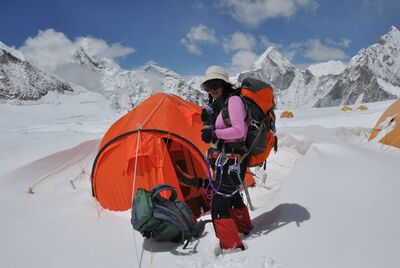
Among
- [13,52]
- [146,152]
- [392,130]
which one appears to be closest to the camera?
[146,152]

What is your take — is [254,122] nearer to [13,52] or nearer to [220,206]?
[220,206]

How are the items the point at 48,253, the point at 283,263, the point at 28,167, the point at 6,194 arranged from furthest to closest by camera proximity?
1. the point at 28,167
2. the point at 6,194
3. the point at 48,253
4. the point at 283,263

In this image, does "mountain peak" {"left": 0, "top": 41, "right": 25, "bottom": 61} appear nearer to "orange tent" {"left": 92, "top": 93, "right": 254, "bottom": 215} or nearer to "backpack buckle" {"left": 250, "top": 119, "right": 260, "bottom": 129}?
"orange tent" {"left": 92, "top": 93, "right": 254, "bottom": 215}

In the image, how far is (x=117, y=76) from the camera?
178875mm

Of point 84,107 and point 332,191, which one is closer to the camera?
point 332,191

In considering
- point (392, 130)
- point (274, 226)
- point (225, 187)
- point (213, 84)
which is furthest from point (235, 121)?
point (392, 130)

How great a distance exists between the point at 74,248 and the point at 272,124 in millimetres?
2645

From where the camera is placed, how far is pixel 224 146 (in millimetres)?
3752

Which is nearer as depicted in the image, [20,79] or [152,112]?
[152,112]

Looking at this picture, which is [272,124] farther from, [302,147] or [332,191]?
[302,147]

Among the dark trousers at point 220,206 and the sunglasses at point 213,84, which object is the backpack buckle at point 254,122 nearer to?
the sunglasses at point 213,84

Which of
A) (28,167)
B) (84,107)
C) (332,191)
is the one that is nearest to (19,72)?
(84,107)

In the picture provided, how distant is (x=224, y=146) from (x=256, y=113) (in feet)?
1.61

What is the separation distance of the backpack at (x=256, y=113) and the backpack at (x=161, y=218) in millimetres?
1049
